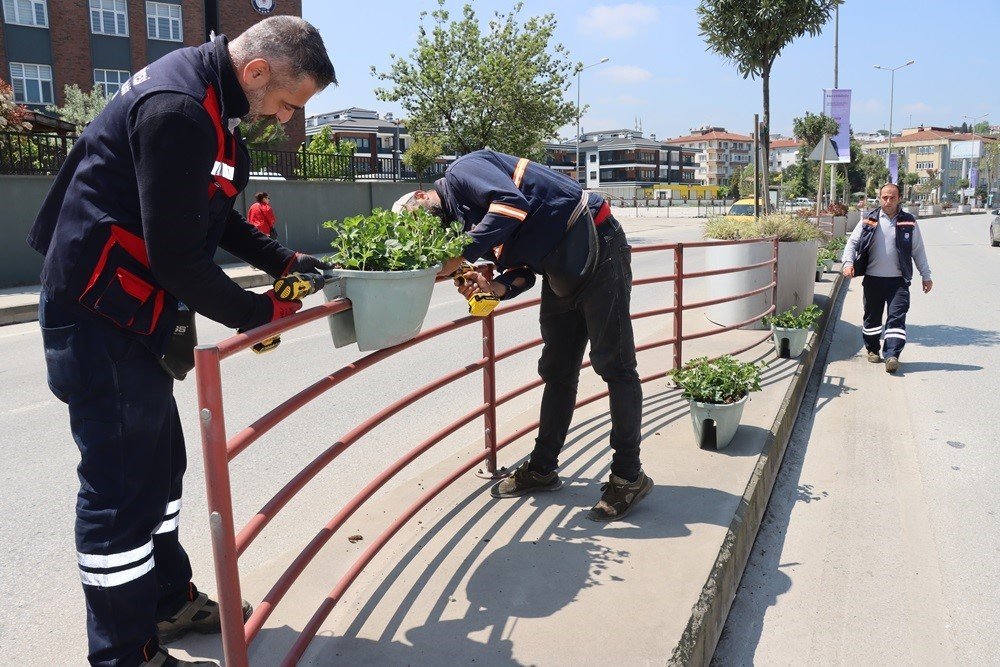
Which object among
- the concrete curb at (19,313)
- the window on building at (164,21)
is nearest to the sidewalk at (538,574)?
the concrete curb at (19,313)

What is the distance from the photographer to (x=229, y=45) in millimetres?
2213

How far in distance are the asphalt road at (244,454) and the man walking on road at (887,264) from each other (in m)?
3.58

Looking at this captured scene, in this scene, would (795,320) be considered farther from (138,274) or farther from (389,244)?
(138,274)

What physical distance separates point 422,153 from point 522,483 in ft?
79.3

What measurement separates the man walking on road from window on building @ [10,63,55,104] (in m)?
35.4

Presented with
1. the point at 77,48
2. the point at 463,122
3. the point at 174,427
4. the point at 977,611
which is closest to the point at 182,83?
the point at 174,427

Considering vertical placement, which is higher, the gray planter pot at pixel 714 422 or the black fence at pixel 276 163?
the black fence at pixel 276 163

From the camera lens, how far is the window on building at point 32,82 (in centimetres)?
3319

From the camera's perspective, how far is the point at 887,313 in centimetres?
811

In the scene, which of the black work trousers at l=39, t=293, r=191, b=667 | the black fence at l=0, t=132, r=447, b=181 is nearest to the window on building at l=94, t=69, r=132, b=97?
the black fence at l=0, t=132, r=447, b=181

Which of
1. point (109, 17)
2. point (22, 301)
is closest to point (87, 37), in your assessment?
point (109, 17)

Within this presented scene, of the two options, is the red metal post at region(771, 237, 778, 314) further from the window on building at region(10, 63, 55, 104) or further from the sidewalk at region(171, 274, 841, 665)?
the window on building at region(10, 63, 55, 104)

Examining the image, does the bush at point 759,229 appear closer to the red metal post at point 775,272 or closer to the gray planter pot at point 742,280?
the gray planter pot at point 742,280

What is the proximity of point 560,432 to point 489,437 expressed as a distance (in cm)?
41
